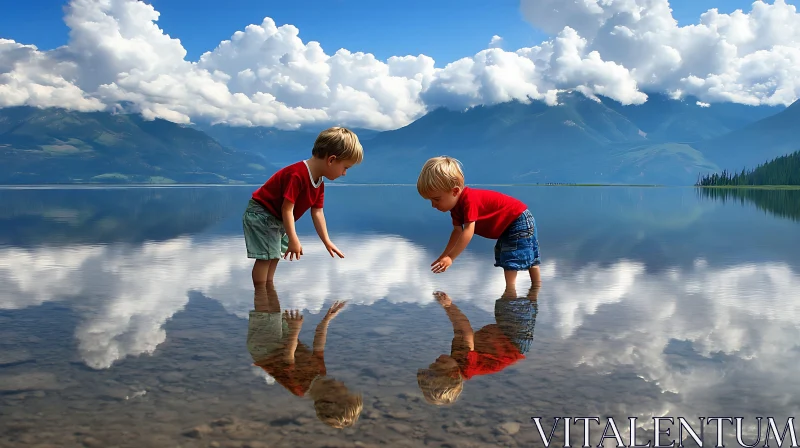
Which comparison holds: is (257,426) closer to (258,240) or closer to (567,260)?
(258,240)

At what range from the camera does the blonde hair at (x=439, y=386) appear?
12.6 ft

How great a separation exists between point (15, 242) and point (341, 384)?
46.7 feet

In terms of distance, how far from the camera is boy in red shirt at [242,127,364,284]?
7.71 m

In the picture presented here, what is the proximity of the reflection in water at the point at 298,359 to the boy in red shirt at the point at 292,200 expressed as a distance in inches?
43.1

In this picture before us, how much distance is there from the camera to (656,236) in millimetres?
17406

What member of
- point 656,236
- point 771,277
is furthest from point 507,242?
point 656,236

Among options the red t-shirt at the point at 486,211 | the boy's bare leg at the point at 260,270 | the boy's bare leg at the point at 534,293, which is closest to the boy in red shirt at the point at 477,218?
the red t-shirt at the point at 486,211

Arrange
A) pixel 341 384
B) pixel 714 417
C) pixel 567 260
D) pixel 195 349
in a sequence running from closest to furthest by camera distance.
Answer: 1. pixel 714 417
2. pixel 341 384
3. pixel 195 349
4. pixel 567 260

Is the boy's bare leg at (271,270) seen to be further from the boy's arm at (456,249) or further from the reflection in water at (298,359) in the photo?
the boy's arm at (456,249)

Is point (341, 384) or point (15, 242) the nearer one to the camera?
point (341, 384)

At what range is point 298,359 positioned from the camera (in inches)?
189

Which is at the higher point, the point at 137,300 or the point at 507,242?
the point at 507,242

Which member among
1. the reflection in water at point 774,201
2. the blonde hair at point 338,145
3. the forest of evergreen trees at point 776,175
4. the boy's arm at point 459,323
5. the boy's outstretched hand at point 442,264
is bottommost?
the boy's arm at point 459,323

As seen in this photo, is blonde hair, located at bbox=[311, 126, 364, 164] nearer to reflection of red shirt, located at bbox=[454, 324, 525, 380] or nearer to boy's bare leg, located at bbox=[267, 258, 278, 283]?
boy's bare leg, located at bbox=[267, 258, 278, 283]
